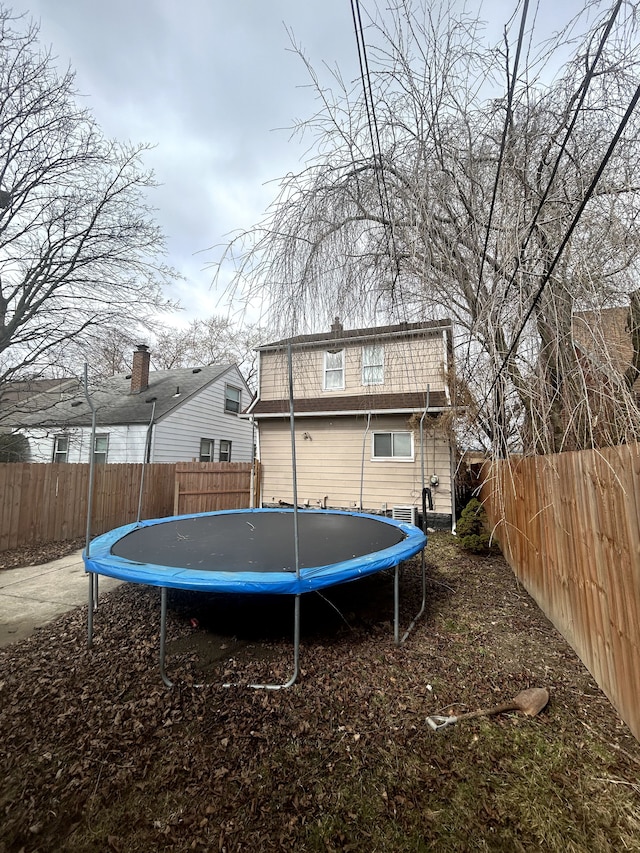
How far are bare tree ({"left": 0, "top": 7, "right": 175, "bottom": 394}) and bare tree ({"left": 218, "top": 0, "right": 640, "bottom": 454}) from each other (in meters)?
6.03

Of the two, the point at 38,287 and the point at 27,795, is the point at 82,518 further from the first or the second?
the point at 27,795

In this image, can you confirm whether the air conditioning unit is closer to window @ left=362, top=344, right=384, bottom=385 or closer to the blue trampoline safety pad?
the blue trampoline safety pad

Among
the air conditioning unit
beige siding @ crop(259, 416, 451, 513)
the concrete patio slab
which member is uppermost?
beige siding @ crop(259, 416, 451, 513)

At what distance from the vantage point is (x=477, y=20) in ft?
5.78

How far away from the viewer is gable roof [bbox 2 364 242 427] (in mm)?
9383

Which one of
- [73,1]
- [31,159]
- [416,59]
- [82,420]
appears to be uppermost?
[31,159]

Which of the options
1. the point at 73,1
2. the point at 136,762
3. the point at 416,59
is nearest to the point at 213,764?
the point at 136,762

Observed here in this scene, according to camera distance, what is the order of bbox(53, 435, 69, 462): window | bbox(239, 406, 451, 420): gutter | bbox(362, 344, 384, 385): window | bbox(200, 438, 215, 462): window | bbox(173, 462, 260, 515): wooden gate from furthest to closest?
bbox(200, 438, 215, 462): window < bbox(53, 435, 69, 462): window < bbox(173, 462, 260, 515): wooden gate < bbox(239, 406, 451, 420): gutter < bbox(362, 344, 384, 385): window

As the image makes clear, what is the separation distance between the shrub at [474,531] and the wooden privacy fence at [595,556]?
178 centimetres

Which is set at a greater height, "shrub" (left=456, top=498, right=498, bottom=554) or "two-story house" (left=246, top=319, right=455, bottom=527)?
"two-story house" (left=246, top=319, right=455, bottom=527)

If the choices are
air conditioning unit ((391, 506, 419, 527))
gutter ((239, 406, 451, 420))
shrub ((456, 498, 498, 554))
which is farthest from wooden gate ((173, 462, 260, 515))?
shrub ((456, 498, 498, 554))

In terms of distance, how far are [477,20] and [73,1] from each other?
101 inches

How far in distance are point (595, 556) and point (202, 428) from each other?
10.2 meters

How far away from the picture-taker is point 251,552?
10.0ft
